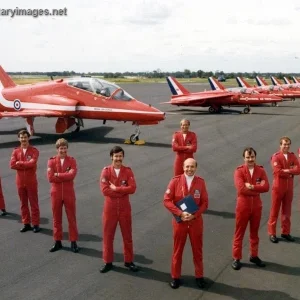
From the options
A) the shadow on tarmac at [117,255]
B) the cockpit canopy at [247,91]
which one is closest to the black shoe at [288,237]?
the shadow on tarmac at [117,255]

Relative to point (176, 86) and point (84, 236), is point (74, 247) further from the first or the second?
point (176, 86)

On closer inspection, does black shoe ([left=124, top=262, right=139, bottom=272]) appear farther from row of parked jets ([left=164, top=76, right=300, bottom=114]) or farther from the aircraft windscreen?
row of parked jets ([left=164, top=76, right=300, bottom=114])

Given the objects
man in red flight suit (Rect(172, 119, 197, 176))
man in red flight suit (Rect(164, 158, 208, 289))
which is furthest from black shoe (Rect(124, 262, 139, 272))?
man in red flight suit (Rect(172, 119, 197, 176))

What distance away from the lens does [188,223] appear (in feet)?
17.6

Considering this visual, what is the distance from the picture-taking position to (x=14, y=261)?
20.9ft

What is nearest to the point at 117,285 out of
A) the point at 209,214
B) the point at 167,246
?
the point at 167,246

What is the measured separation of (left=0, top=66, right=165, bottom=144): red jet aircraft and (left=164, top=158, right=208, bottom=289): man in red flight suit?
1089 cm

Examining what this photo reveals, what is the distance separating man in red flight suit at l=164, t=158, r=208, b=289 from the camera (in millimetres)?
5359

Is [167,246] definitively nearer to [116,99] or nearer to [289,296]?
[289,296]

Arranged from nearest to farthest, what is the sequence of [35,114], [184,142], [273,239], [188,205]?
[188,205] < [273,239] < [184,142] < [35,114]

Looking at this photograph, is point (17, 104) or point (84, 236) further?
point (17, 104)

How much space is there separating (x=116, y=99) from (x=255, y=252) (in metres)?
12.2

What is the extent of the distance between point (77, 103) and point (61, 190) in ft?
38.1

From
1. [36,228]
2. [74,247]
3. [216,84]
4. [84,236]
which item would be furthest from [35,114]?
[216,84]
